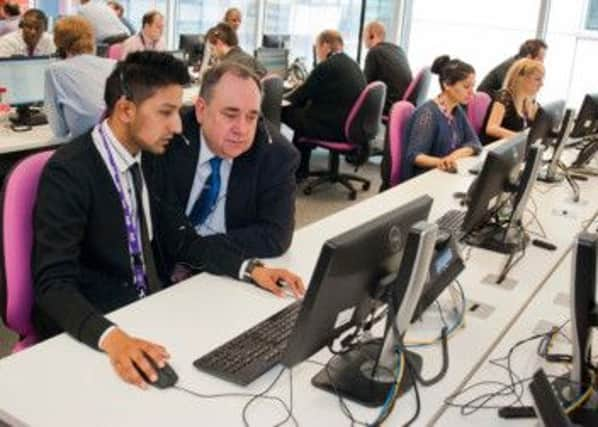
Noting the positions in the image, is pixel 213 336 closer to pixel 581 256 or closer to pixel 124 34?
A: pixel 581 256

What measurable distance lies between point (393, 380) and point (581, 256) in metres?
0.48

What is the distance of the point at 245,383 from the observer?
153 cm

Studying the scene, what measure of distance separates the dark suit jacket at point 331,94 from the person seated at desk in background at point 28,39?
76.7 inches

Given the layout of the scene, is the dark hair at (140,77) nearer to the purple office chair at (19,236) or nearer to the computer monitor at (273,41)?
the purple office chair at (19,236)


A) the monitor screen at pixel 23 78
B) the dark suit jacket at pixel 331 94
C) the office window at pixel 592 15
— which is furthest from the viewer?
the office window at pixel 592 15

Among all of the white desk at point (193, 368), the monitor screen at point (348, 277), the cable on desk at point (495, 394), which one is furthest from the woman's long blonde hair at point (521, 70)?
the monitor screen at point (348, 277)

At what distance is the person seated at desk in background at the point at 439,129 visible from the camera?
3701 mm

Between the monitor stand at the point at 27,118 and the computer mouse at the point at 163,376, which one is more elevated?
the monitor stand at the point at 27,118

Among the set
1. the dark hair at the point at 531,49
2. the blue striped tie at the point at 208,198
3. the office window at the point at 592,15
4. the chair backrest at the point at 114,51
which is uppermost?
the office window at the point at 592,15

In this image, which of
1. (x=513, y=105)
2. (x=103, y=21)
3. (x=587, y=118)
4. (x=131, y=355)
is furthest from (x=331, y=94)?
(x=131, y=355)

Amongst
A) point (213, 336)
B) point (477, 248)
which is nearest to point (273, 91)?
point (477, 248)

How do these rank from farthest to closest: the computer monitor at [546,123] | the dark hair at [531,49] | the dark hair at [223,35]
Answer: the dark hair at [531,49]
the dark hair at [223,35]
the computer monitor at [546,123]

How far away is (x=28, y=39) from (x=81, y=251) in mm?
3944

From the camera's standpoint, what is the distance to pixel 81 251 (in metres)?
1.90
